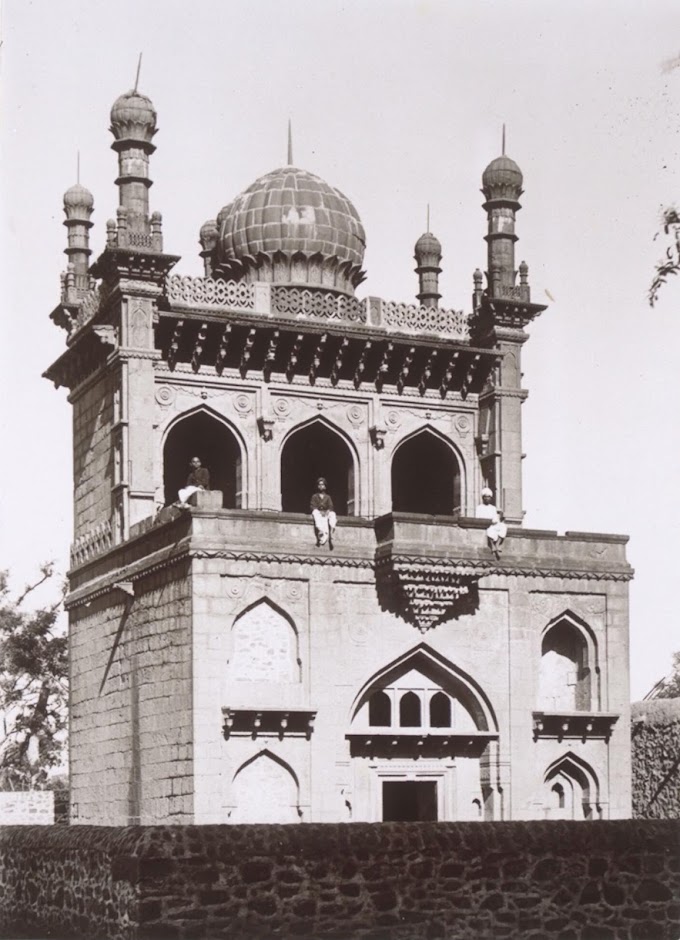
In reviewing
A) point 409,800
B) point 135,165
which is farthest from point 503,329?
point 409,800

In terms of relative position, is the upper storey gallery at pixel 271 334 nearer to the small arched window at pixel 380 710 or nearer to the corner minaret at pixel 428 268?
the corner minaret at pixel 428 268

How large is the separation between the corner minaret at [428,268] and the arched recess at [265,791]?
1390 cm

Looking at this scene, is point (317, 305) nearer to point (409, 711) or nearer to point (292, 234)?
point (292, 234)

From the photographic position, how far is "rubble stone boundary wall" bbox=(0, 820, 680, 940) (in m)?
19.1

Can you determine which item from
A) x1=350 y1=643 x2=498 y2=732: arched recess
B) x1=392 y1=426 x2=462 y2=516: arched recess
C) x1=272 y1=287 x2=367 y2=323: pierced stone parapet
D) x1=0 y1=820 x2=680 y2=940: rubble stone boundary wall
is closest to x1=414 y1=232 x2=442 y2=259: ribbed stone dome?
x1=272 y1=287 x2=367 y2=323: pierced stone parapet

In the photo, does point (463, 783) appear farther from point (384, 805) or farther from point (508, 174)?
point (508, 174)

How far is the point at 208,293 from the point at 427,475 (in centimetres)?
677

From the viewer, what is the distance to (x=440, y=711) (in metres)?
32.0

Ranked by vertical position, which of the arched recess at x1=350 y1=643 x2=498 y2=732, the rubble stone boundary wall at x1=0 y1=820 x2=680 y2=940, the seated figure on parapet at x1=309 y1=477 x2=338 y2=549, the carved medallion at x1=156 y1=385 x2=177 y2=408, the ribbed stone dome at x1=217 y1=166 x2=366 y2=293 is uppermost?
Answer: the ribbed stone dome at x1=217 y1=166 x2=366 y2=293

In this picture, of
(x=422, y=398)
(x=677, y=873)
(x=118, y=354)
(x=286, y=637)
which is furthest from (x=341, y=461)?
(x=677, y=873)

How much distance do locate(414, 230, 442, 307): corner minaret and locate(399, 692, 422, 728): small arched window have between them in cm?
1177

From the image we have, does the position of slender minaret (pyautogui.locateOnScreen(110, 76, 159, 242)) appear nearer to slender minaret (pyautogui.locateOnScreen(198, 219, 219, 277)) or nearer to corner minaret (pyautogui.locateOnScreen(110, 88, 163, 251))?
corner minaret (pyautogui.locateOnScreen(110, 88, 163, 251))

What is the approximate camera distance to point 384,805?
111ft

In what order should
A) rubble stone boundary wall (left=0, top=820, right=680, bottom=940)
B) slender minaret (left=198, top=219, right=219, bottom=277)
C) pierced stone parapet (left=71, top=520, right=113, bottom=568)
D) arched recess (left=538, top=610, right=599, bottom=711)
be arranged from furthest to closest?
1. slender minaret (left=198, top=219, right=219, bottom=277)
2. pierced stone parapet (left=71, top=520, right=113, bottom=568)
3. arched recess (left=538, top=610, right=599, bottom=711)
4. rubble stone boundary wall (left=0, top=820, right=680, bottom=940)
